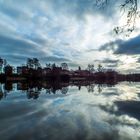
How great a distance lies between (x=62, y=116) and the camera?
60.0ft

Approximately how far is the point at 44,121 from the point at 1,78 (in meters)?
102

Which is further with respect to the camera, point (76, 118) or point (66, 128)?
point (76, 118)

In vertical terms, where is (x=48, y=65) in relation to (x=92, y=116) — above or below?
above

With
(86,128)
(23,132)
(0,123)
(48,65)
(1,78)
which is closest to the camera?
(23,132)

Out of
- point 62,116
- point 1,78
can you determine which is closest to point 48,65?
point 1,78

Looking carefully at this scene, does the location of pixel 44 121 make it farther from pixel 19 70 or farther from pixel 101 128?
pixel 19 70

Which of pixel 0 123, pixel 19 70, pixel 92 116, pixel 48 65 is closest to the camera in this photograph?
pixel 0 123

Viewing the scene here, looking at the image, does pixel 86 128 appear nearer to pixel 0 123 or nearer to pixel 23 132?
pixel 23 132

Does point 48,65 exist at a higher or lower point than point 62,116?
higher

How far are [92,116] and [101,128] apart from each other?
160 inches

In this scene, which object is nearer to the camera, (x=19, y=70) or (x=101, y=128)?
(x=101, y=128)

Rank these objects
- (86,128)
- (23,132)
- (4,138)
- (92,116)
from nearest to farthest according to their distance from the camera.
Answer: (4,138)
(23,132)
(86,128)
(92,116)

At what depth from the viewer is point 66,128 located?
14.1 m

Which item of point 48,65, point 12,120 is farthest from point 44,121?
point 48,65
